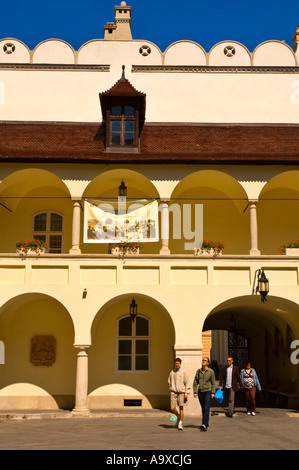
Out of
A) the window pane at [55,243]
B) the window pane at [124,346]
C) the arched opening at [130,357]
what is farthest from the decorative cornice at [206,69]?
the window pane at [124,346]

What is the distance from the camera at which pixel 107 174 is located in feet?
64.7

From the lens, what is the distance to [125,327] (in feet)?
66.6

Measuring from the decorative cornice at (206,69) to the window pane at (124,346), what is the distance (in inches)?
433

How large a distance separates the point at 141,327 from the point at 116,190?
16.8 feet

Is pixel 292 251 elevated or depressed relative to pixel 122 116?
depressed

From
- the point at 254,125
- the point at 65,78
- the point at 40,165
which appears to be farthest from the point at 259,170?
the point at 65,78

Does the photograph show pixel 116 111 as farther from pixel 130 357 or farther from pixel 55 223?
pixel 130 357

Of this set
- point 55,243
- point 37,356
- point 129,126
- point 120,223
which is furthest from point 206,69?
point 37,356

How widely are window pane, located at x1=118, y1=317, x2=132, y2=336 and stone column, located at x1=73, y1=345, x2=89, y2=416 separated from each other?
2.49 m

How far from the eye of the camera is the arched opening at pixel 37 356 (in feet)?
64.0

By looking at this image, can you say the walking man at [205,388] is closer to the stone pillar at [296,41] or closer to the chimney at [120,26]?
the chimney at [120,26]

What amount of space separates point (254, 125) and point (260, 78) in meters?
2.29

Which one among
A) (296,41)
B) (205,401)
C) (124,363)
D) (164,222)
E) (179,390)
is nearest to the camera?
(205,401)

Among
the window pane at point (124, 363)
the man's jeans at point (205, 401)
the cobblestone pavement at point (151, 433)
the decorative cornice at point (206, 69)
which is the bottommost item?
the cobblestone pavement at point (151, 433)
